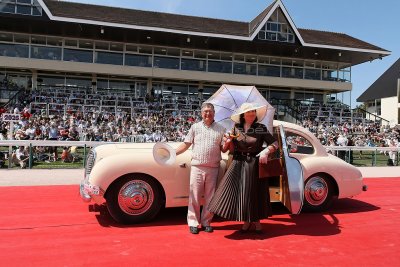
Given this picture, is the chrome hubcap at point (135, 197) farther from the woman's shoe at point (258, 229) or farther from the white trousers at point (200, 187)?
the woman's shoe at point (258, 229)

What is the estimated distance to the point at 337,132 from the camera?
25750mm

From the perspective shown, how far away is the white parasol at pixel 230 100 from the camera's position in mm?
6311

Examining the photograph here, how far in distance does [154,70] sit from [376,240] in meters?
25.7

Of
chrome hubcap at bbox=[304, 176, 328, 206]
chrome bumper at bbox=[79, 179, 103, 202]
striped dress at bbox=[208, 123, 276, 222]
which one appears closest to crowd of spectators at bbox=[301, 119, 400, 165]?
chrome hubcap at bbox=[304, 176, 328, 206]

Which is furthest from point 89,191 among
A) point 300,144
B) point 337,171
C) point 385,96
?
point 385,96

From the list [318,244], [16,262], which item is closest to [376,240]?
[318,244]

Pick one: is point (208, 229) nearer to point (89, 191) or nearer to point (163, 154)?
point (163, 154)

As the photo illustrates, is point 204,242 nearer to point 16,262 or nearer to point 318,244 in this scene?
point 318,244

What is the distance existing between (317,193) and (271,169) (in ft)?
6.29

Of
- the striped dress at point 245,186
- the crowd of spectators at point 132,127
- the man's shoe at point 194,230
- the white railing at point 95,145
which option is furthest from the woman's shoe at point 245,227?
the crowd of spectators at point 132,127

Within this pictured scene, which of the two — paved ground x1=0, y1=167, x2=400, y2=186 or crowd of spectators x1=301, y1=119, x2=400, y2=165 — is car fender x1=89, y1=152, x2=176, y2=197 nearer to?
paved ground x1=0, y1=167, x2=400, y2=186

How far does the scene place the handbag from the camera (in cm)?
533

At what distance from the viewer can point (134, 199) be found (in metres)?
5.80

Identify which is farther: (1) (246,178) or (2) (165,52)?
(2) (165,52)
